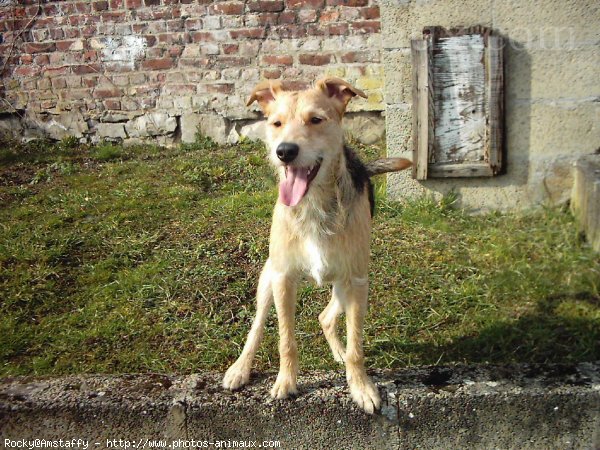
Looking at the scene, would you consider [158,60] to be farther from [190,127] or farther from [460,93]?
[460,93]

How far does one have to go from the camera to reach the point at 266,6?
242 inches

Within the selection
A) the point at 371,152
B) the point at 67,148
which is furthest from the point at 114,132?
the point at 371,152

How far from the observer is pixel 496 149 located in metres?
4.62

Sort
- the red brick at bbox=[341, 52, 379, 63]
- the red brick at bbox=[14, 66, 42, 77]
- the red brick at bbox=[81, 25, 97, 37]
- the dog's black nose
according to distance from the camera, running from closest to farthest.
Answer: the dog's black nose
the red brick at bbox=[341, 52, 379, 63]
the red brick at bbox=[81, 25, 97, 37]
the red brick at bbox=[14, 66, 42, 77]

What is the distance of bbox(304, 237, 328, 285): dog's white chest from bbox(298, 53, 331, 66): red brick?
402 centimetres

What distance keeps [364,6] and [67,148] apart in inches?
155

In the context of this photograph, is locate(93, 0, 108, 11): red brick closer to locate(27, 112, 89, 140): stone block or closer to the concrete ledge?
locate(27, 112, 89, 140): stone block

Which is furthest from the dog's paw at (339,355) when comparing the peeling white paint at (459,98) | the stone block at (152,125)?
the stone block at (152,125)

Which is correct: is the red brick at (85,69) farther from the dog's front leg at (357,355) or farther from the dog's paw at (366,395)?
the dog's paw at (366,395)

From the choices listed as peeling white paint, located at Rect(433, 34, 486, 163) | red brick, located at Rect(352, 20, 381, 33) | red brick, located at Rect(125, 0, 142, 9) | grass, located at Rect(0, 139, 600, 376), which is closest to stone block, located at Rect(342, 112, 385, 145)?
red brick, located at Rect(352, 20, 381, 33)

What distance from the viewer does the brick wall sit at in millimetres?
6117

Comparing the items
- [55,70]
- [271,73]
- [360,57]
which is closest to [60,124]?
[55,70]

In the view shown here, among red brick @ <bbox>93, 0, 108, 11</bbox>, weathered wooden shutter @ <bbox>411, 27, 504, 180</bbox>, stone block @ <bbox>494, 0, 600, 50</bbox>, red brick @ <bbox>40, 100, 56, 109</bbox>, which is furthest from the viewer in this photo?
red brick @ <bbox>40, 100, 56, 109</bbox>

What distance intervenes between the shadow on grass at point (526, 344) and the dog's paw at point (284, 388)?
0.90 meters
